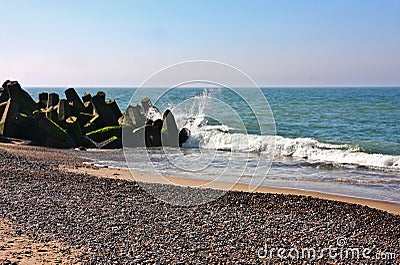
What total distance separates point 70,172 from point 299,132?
17.5 m

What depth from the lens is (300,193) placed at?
34.1ft

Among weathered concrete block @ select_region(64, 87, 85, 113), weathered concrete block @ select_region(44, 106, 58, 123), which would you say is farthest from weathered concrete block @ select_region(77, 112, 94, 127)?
weathered concrete block @ select_region(44, 106, 58, 123)

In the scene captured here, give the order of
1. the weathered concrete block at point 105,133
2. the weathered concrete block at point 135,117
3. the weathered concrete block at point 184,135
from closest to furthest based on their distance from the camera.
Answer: the weathered concrete block at point 135,117
the weathered concrete block at point 105,133
the weathered concrete block at point 184,135

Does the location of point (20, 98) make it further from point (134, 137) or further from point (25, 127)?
point (134, 137)

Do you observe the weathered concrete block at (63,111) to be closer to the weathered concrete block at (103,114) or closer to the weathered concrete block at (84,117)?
the weathered concrete block at (84,117)

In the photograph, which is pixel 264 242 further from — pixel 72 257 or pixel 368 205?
pixel 368 205

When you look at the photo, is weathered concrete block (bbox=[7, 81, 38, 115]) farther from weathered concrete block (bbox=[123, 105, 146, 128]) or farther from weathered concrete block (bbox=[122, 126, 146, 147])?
weathered concrete block (bbox=[122, 126, 146, 147])

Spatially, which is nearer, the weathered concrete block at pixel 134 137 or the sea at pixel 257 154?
the sea at pixel 257 154

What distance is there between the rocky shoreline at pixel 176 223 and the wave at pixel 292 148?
7.56 metres

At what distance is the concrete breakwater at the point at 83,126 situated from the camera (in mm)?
17188

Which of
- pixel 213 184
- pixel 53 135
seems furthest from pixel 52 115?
pixel 213 184

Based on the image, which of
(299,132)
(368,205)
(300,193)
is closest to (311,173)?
(300,193)

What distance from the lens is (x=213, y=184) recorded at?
10656mm

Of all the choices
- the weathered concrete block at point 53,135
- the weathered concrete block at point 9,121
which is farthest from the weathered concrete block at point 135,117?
the weathered concrete block at point 9,121
